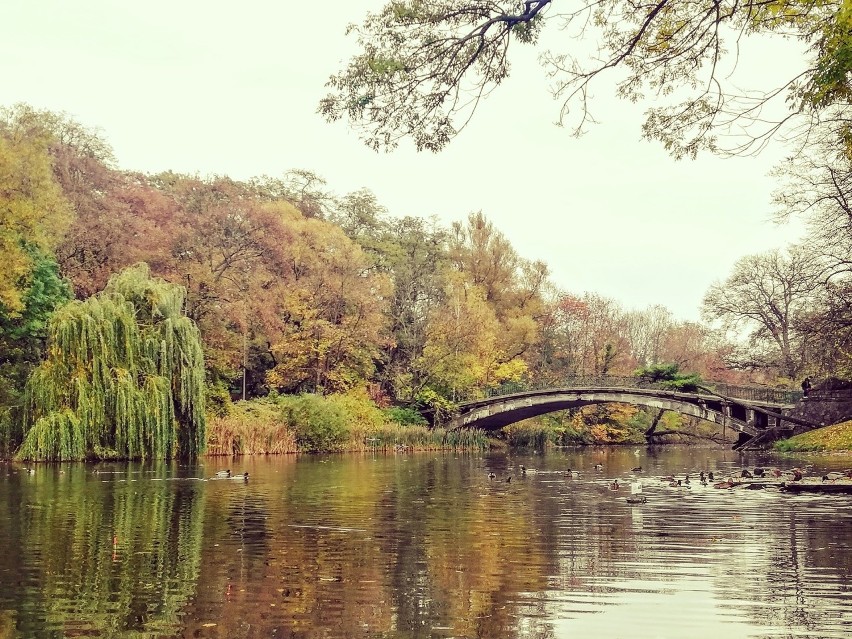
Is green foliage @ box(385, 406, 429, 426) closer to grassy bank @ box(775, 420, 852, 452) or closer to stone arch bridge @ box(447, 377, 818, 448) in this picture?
stone arch bridge @ box(447, 377, 818, 448)

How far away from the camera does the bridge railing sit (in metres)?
58.2

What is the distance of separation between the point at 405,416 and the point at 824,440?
86.7ft

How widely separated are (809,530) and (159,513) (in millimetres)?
12330

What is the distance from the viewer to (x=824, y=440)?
4869cm

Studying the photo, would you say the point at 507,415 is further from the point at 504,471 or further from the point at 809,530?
the point at 809,530

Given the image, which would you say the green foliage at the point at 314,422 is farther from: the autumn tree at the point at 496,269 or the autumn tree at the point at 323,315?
the autumn tree at the point at 496,269

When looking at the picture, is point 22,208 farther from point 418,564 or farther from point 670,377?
point 670,377

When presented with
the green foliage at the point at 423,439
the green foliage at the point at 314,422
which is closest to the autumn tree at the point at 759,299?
the green foliage at the point at 423,439

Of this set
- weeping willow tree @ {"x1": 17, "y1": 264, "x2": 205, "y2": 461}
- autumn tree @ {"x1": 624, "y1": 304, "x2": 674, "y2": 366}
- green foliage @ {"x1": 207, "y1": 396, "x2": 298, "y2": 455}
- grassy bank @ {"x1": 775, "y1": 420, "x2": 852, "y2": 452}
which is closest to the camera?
weeping willow tree @ {"x1": 17, "y1": 264, "x2": 205, "y2": 461}

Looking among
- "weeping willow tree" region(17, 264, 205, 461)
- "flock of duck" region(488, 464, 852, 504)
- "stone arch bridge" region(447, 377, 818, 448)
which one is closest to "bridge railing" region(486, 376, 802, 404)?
"stone arch bridge" region(447, 377, 818, 448)

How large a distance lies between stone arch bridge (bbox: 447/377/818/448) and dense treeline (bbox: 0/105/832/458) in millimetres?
2955

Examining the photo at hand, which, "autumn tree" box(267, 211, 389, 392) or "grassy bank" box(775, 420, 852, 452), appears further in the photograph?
"autumn tree" box(267, 211, 389, 392)

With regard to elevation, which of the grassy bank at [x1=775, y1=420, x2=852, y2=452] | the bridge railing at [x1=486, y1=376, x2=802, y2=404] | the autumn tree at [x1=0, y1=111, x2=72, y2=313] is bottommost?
the grassy bank at [x1=775, y1=420, x2=852, y2=452]

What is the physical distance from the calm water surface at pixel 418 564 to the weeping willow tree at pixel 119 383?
9.53m
